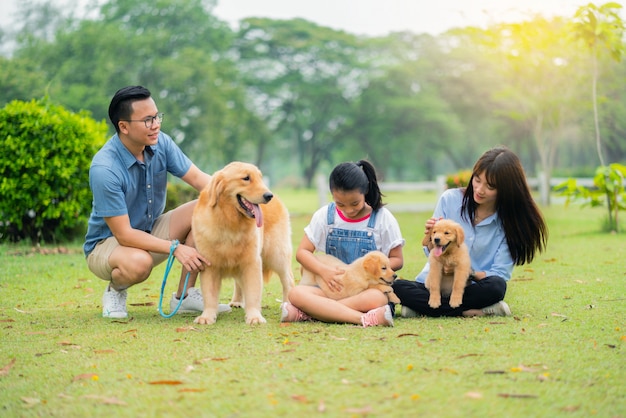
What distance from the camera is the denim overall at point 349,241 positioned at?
506 cm

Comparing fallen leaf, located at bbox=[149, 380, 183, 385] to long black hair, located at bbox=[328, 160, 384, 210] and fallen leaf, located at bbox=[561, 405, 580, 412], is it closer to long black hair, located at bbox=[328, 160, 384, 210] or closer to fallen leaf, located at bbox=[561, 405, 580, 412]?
fallen leaf, located at bbox=[561, 405, 580, 412]

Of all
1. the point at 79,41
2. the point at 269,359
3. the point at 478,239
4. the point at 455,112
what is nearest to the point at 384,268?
the point at 478,239

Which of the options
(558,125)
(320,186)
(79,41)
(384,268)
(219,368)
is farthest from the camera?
(79,41)

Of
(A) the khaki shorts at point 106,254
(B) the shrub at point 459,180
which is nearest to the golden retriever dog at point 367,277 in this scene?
(A) the khaki shorts at point 106,254

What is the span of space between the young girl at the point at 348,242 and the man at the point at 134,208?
2.55ft

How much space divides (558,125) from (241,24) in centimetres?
2278

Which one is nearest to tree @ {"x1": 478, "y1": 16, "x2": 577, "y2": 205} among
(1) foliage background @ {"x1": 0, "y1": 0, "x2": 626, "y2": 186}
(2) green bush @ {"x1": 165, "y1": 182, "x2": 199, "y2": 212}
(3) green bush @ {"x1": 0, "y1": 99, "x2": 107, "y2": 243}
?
(1) foliage background @ {"x1": 0, "y1": 0, "x2": 626, "y2": 186}

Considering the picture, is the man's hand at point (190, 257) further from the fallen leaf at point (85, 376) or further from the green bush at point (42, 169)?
the green bush at point (42, 169)

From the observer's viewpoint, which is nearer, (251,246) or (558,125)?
(251,246)

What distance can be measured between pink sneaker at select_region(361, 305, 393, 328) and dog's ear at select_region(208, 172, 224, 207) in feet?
4.27

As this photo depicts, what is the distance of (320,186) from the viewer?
19.8 metres

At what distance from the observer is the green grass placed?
296 centimetres

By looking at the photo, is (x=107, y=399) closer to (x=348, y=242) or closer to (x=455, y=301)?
(x=348, y=242)

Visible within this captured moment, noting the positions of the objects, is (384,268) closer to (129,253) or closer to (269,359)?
(269,359)
